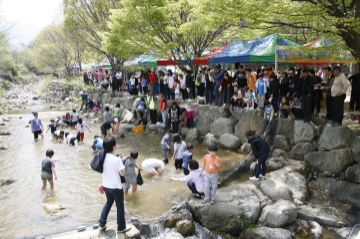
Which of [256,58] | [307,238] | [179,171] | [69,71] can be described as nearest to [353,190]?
[307,238]

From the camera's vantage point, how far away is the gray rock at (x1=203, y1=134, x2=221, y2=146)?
12.6 meters

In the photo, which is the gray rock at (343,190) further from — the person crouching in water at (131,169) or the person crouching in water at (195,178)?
the person crouching in water at (131,169)

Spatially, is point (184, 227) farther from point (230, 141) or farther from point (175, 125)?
point (175, 125)

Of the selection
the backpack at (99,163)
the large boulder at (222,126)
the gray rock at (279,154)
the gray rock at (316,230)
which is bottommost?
the gray rock at (316,230)

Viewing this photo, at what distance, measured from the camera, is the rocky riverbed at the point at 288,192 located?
21.9ft

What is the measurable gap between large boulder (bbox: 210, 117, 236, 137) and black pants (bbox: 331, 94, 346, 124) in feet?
13.2

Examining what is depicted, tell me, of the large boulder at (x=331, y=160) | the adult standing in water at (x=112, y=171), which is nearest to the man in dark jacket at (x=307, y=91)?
the large boulder at (x=331, y=160)

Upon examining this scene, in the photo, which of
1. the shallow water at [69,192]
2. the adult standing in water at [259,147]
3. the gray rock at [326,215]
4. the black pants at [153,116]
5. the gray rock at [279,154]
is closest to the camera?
the gray rock at [326,215]

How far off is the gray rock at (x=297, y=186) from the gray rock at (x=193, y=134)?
5.76m

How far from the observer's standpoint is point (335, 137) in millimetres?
9125

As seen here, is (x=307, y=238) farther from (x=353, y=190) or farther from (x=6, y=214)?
(x=6, y=214)

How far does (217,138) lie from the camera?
12984 mm

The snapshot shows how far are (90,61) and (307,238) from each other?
36.3m

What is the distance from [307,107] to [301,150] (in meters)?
1.42
